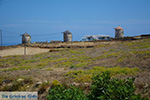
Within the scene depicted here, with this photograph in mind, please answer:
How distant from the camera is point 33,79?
11008mm

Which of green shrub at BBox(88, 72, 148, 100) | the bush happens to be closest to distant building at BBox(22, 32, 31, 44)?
the bush

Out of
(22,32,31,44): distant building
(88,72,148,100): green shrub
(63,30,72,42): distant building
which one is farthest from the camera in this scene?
(63,30,72,42): distant building

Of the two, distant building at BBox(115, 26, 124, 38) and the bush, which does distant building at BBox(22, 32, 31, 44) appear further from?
the bush

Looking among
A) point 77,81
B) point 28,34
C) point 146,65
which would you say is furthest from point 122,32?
point 77,81

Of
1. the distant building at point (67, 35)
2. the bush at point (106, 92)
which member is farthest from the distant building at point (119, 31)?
the bush at point (106, 92)

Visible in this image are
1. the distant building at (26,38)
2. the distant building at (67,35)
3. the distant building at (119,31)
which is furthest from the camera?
the distant building at (67,35)

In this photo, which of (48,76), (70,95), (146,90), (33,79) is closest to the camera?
(70,95)

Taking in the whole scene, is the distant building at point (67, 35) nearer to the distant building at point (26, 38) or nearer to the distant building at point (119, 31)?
the distant building at point (26, 38)

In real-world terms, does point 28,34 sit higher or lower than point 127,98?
higher

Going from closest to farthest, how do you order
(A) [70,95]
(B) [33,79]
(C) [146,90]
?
(A) [70,95], (C) [146,90], (B) [33,79]

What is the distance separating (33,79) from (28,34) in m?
55.8

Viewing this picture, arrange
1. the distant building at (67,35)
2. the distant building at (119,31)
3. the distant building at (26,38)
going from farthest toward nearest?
1. the distant building at (67,35)
2. the distant building at (119,31)
3. the distant building at (26,38)

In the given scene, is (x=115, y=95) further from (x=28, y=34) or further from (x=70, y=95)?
(x=28, y=34)

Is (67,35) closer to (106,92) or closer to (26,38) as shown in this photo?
(26,38)
